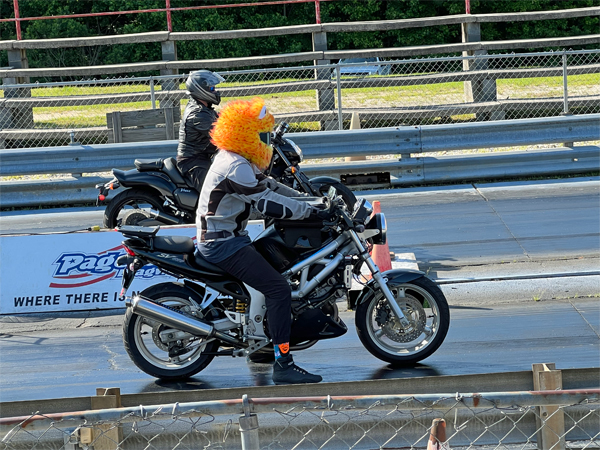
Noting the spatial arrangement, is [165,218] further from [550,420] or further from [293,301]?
[550,420]

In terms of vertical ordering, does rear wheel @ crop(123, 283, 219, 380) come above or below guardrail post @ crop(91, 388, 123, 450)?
below

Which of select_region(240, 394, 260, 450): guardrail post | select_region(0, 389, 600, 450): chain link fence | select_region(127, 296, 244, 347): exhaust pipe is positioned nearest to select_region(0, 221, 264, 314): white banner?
select_region(127, 296, 244, 347): exhaust pipe

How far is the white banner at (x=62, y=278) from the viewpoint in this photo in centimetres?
804

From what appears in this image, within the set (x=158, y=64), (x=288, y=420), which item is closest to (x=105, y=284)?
(x=288, y=420)

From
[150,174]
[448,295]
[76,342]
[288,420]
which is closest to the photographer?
[288,420]

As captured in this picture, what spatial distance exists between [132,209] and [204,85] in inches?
70.4

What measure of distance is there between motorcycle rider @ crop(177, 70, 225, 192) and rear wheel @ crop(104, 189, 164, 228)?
0.58 meters

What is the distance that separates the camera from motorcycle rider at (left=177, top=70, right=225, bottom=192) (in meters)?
8.26

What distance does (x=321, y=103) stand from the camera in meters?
16.3

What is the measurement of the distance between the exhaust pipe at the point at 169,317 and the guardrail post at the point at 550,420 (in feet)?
8.45

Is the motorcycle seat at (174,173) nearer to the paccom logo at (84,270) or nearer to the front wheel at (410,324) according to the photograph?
the paccom logo at (84,270)

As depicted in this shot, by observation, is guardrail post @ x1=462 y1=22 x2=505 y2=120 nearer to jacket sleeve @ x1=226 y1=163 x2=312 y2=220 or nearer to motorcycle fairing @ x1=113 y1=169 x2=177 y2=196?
motorcycle fairing @ x1=113 y1=169 x2=177 y2=196

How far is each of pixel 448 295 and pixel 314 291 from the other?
97.6 inches

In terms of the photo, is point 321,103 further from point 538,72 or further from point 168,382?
point 168,382
